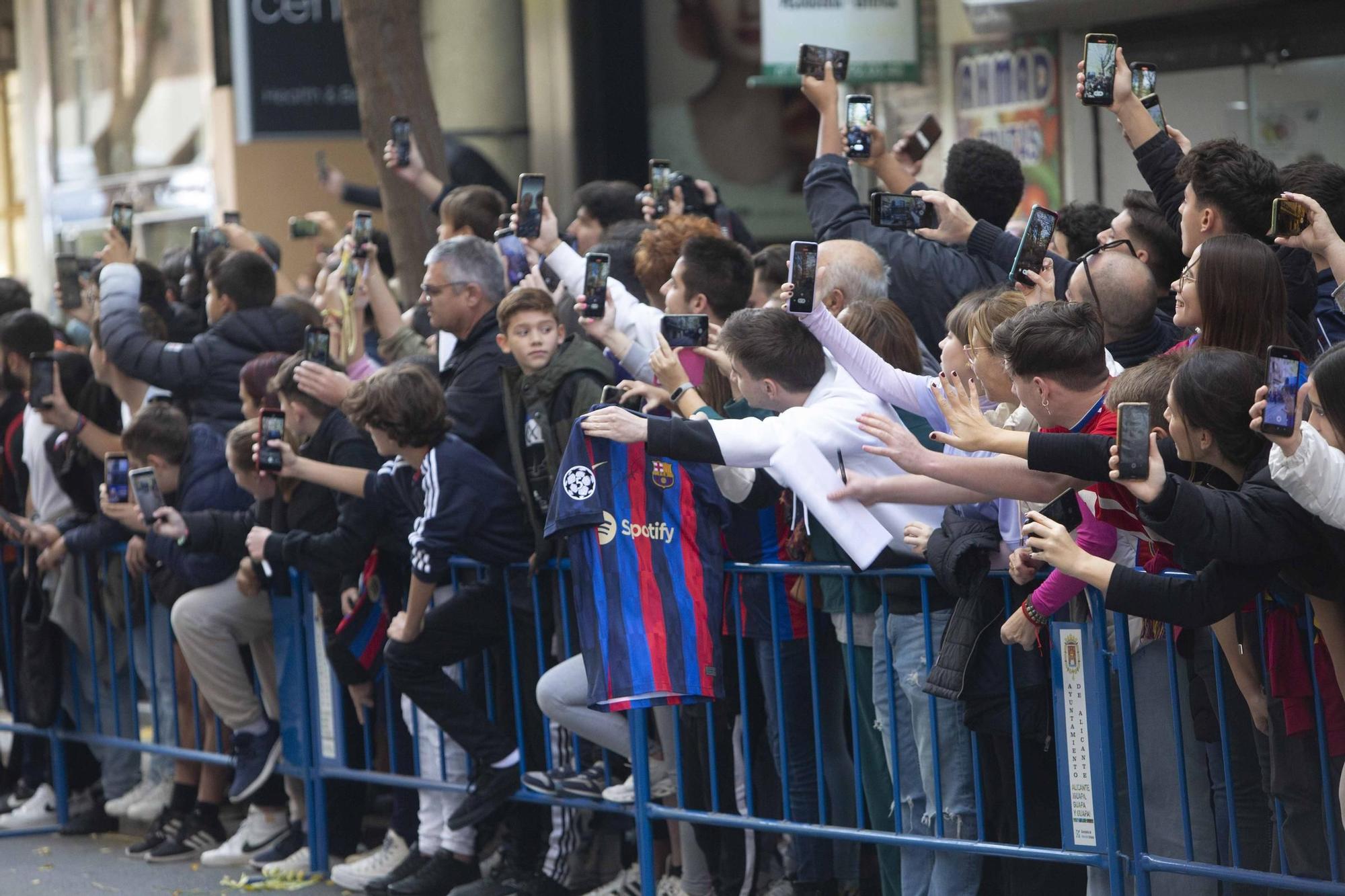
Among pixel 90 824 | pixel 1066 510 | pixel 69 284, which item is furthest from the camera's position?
pixel 69 284

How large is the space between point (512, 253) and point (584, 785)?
2.19 metres

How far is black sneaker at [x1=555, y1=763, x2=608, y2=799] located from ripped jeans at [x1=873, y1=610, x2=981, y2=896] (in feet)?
3.93

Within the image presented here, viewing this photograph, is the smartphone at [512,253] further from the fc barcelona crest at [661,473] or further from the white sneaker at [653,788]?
the white sneaker at [653,788]

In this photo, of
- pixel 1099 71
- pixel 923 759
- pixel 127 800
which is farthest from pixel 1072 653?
pixel 127 800

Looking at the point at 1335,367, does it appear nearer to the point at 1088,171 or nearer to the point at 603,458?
the point at 603,458

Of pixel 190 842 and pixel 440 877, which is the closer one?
pixel 440 877

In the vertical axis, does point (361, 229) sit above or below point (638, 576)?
above

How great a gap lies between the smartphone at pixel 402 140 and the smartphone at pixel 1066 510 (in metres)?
4.22

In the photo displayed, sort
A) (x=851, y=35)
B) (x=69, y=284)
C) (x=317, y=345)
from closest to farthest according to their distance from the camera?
(x=317, y=345) < (x=69, y=284) < (x=851, y=35)

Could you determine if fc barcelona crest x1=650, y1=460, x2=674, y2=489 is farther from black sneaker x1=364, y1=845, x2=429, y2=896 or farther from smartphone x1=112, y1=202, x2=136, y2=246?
smartphone x1=112, y1=202, x2=136, y2=246

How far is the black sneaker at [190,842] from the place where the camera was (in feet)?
25.0

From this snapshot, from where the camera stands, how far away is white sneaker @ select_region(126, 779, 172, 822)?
8133 mm

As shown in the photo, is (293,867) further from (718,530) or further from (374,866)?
(718,530)

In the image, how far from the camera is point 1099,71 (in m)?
5.58
